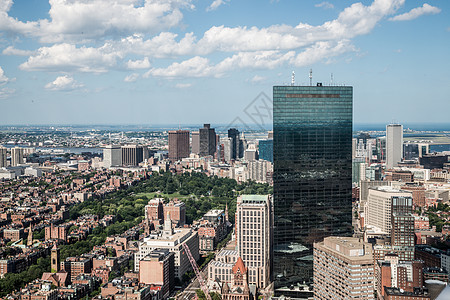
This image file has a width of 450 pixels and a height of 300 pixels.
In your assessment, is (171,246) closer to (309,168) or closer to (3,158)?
(309,168)

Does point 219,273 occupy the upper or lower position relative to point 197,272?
upper

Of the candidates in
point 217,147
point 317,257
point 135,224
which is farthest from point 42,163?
point 317,257

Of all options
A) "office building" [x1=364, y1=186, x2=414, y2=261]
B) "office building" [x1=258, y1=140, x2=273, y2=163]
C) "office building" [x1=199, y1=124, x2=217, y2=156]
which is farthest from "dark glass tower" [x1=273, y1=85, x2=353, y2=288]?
"office building" [x1=199, y1=124, x2=217, y2=156]

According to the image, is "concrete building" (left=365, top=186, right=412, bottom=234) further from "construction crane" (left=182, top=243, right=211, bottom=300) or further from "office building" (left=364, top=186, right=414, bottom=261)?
"construction crane" (left=182, top=243, right=211, bottom=300)

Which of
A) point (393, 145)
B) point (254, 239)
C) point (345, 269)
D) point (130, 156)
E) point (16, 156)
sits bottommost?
point (254, 239)

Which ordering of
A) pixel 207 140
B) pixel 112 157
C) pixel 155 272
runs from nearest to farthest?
pixel 155 272 → pixel 112 157 → pixel 207 140

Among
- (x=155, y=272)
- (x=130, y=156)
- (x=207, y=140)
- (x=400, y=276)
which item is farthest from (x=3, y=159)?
(x=400, y=276)

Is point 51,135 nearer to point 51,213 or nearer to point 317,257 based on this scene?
point 51,213
